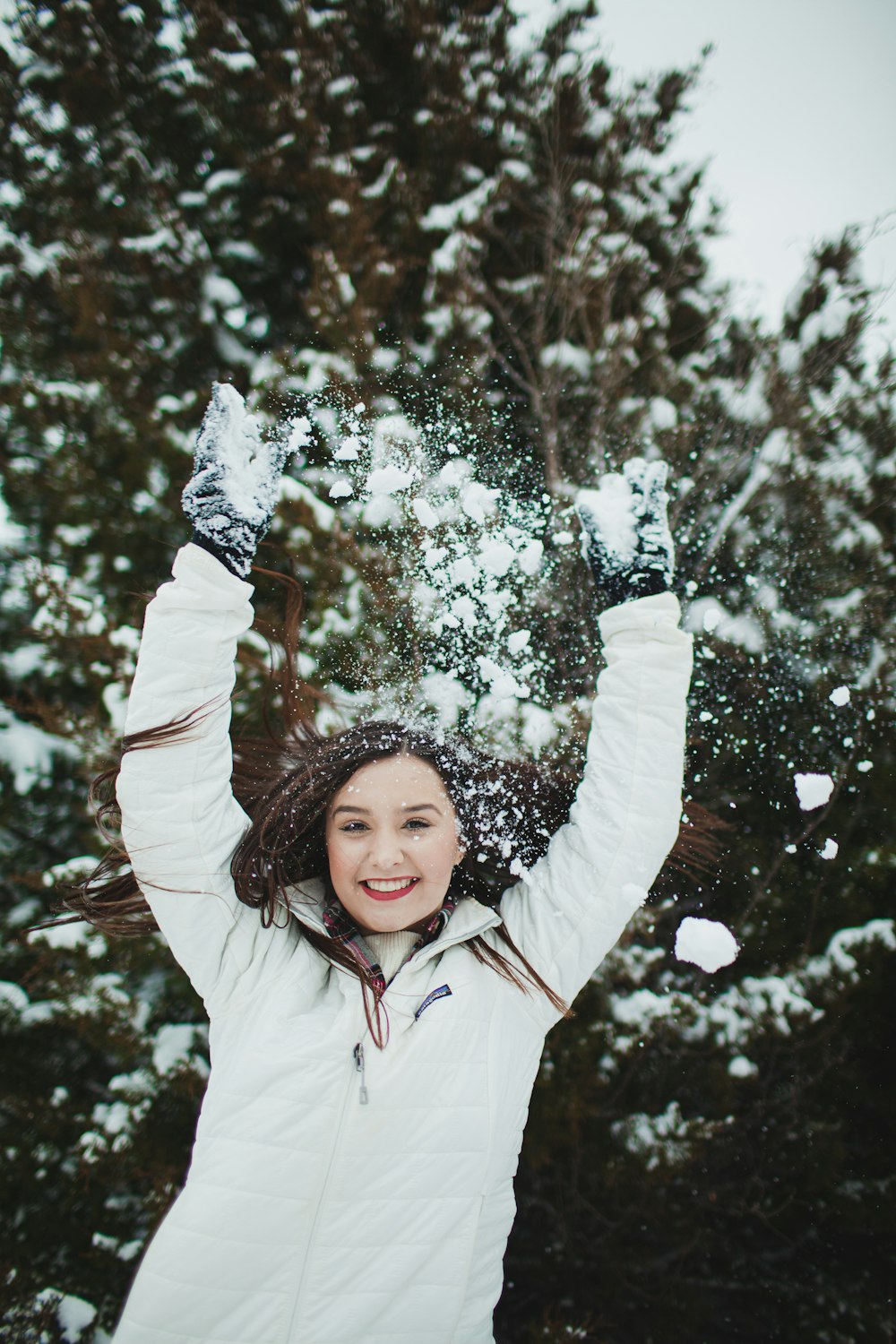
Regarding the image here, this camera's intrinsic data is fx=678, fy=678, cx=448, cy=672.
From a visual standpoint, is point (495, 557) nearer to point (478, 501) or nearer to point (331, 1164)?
point (478, 501)

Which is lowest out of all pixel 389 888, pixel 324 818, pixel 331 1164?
pixel 331 1164

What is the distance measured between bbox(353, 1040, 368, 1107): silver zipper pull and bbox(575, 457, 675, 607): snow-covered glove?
1.15 m

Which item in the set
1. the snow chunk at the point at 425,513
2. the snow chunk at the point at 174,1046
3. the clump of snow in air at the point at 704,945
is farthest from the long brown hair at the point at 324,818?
the snow chunk at the point at 174,1046

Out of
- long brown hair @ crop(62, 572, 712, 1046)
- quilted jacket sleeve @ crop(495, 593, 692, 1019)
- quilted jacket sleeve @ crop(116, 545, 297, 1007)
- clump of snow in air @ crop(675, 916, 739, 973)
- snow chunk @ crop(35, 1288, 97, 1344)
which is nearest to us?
quilted jacket sleeve @ crop(116, 545, 297, 1007)

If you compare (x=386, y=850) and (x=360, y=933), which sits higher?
(x=386, y=850)

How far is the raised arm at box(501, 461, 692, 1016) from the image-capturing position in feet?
4.94

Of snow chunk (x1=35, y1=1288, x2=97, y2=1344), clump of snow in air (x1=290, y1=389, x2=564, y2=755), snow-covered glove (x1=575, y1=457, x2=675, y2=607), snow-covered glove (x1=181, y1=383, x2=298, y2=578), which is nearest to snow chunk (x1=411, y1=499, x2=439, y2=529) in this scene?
clump of snow in air (x1=290, y1=389, x2=564, y2=755)

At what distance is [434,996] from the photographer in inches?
59.9

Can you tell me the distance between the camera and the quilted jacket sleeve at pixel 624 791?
4.93ft

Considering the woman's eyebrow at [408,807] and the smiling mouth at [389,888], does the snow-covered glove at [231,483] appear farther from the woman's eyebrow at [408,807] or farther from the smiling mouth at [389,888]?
the smiling mouth at [389,888]

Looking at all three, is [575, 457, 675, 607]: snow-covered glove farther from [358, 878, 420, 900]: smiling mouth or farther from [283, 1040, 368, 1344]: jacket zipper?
[283, 1040, 368, 1344]: jacket zipper

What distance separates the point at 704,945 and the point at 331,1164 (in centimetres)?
129

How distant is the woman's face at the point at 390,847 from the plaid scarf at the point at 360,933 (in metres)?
0.03

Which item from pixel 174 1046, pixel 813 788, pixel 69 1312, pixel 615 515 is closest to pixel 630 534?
pixel 615 515
